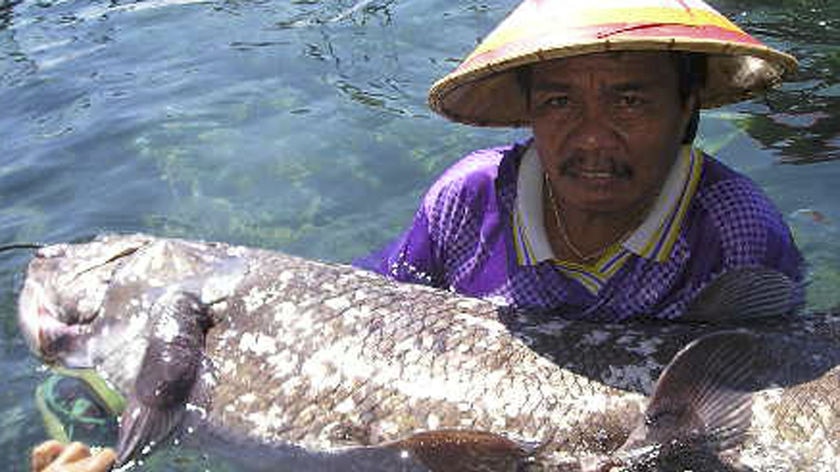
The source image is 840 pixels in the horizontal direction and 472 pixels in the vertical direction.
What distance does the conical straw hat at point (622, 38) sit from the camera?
99.5 inches

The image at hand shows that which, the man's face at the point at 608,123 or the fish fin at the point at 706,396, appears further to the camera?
the man's face at the point at 608,123

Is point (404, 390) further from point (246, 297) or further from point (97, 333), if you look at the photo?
point (97, 333)

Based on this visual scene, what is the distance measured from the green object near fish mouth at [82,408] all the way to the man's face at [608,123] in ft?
5.82

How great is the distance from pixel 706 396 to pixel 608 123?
0.84 meters

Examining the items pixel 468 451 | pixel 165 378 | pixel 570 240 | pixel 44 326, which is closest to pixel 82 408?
pixel 44 326

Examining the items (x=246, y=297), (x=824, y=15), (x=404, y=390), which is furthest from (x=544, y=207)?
(x=824, y=15)

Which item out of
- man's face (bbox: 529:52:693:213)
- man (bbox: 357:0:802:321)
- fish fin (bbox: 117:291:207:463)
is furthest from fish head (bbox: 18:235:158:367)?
man's face (bbox: 529:52:693:213)

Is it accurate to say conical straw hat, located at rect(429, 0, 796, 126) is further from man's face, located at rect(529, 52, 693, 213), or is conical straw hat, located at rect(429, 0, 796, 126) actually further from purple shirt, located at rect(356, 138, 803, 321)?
purple shirt, located at rect(356, 138, 803, 321)

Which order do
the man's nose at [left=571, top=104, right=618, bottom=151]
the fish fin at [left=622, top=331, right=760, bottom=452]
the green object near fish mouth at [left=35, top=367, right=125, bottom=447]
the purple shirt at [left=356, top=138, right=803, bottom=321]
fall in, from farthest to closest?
the green object near fish mouth at [left=35, top=367, right=125, bottom=447] < the purple shirt at [left=356, top=138, right=803, bottom=321] < the man's nose at [left=571, top=104, right=618, bottom=151] < the fish fin at [left=622, top=331, right=760, bottom=452]

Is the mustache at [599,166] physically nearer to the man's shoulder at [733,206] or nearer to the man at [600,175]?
the man at [600,175]

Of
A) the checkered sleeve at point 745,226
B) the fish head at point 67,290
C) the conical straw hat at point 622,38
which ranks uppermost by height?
the conical straw hat at point 622,38

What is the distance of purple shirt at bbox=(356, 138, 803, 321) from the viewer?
3096mm

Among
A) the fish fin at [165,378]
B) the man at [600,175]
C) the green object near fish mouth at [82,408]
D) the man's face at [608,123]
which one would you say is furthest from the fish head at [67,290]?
the man's face at [608,123]

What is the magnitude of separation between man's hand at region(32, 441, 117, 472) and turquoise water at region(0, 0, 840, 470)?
1081mm
